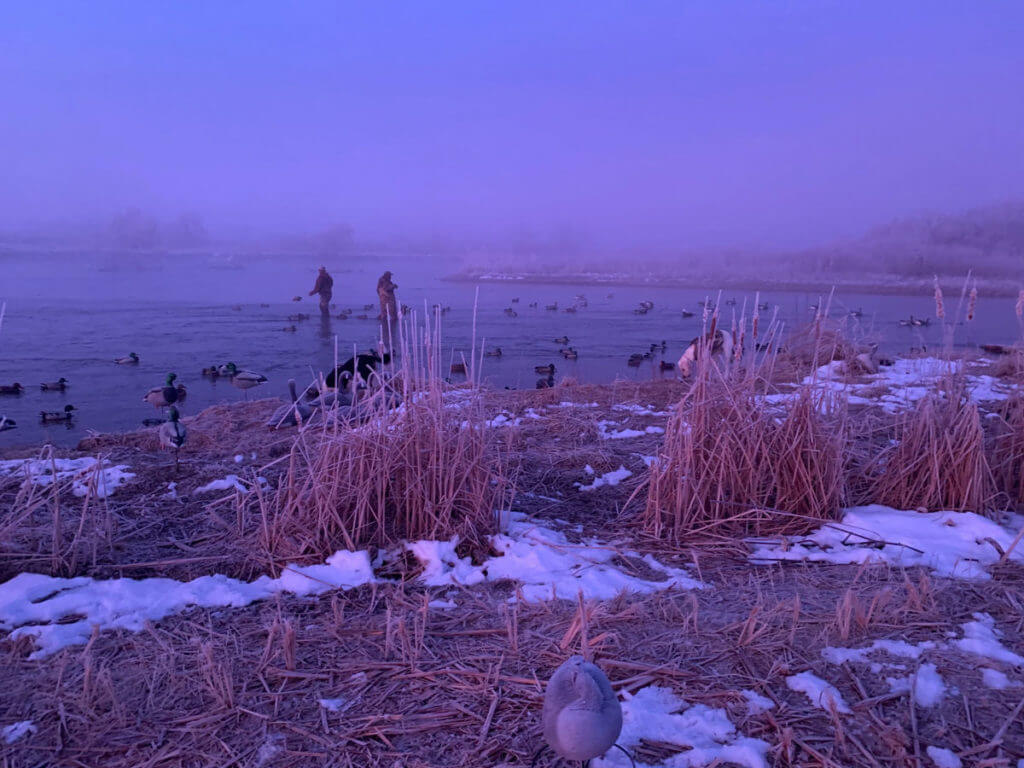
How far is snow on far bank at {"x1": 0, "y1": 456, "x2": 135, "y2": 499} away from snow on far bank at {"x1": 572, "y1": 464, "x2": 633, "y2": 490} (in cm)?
283

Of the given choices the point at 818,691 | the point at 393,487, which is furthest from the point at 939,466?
the point at 393,487

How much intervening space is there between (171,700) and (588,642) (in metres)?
1.33

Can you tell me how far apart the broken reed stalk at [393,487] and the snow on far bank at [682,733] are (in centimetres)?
139

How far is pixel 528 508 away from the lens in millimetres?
3943

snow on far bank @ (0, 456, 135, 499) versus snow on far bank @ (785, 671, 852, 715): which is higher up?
snow on far bank @ (785, 671, 852, 715)

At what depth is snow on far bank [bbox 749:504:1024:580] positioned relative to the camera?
3070 millimetres

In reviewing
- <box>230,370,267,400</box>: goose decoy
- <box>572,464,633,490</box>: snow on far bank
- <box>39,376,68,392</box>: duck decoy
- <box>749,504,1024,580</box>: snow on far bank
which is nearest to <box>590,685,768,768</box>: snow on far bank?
<box>749,504,1024,580</box>: snow on far bank

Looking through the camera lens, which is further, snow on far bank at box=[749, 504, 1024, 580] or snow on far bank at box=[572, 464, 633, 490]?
snow on far bank at box=[572, 464, 633, 490]

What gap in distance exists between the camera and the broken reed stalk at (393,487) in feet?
10.7

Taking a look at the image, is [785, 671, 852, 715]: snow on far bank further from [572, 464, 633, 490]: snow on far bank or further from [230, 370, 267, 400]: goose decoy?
[230, 370, 267, 400]: goose decoy

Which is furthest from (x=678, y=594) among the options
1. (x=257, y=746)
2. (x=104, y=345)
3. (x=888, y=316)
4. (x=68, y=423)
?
(x=888, y=316)

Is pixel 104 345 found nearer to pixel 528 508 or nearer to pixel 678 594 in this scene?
pixel 528 508

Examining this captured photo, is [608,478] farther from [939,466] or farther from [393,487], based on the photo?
[939,466]

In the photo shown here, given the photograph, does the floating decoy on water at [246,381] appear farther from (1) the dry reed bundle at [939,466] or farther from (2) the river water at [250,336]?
(1) the dry reed bundle at [939,466]
